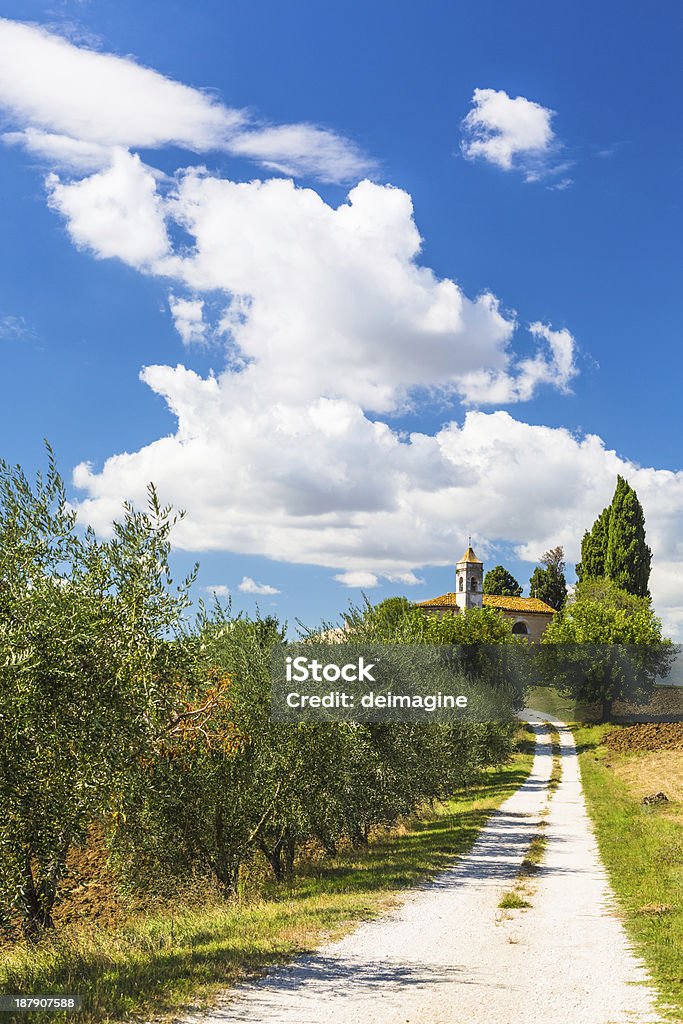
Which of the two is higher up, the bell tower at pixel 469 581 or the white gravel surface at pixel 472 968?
the bell tower at pixel 469 581

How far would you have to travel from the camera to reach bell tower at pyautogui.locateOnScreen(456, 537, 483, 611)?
125750mm

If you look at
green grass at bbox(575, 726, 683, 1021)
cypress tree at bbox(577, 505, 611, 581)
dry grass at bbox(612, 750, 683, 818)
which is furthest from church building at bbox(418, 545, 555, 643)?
green grass at bbox(575, 726, 683, 1021)

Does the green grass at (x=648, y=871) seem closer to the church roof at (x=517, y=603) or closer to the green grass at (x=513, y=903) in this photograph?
the green grass at (x=513, y=903)

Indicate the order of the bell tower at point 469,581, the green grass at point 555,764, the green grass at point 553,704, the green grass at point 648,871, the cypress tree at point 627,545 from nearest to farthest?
1. the green grass at point 648,871
2. the green grass at point 555,764
3. the green grass at point 553,704
4. the cypress tree at point 627,545
5. the bell tower at point 469,581

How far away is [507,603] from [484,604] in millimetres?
4791

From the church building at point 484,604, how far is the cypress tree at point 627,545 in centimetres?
2471

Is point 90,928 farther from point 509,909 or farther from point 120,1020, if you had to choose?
point 120,1020

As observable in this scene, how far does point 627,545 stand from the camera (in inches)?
3996

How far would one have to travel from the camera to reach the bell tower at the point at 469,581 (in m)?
126

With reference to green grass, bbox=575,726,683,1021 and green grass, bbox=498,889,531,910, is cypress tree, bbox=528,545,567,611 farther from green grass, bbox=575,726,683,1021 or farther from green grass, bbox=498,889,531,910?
green grass, bbox=498,889,531,910

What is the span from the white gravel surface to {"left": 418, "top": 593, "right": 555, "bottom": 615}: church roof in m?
105

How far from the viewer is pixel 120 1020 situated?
437 inches

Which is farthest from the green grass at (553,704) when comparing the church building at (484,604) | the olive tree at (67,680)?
the olive tree at (67,680)

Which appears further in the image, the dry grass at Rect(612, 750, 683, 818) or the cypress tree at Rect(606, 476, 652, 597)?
the cypress tree at Rect(606, 476, 652, 597)
